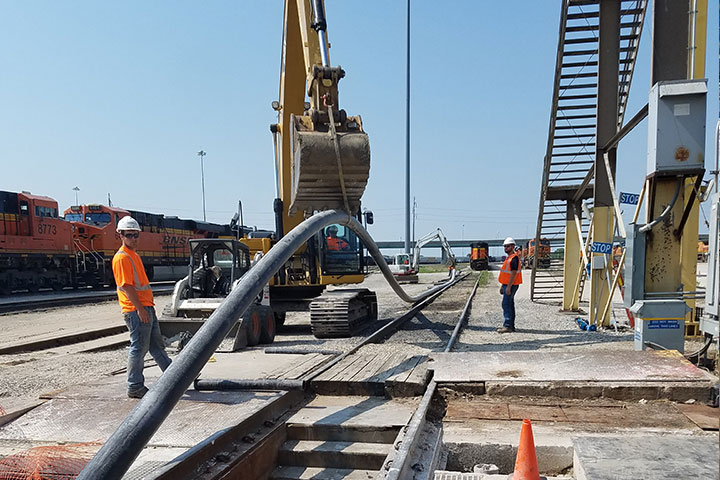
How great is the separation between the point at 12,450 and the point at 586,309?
12.8 meters

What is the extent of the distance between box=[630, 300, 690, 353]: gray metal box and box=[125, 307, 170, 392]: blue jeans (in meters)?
5.58

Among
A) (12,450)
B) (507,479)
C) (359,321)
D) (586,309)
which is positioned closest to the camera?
(507,479)

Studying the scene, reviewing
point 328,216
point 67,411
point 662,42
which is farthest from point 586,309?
point 67,411

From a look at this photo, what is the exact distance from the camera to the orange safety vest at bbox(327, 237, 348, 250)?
436 inches

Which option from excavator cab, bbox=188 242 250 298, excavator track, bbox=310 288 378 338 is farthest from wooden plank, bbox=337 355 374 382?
excavator cab, bbox=188 242 250 298

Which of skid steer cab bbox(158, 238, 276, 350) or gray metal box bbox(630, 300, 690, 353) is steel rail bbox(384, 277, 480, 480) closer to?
gray metal box bbox(630, 300, 690, 353)

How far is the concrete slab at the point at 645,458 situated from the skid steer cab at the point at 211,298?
5.99 meters

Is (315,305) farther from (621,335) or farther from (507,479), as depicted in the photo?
(507,479)

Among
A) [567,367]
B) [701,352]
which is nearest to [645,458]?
[567,367]

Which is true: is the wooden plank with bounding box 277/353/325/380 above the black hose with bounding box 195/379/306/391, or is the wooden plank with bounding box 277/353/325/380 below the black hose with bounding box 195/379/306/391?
below

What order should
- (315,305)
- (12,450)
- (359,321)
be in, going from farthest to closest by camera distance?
(359,321) < (315,305) < (12,450)

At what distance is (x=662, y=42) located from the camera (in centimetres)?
676

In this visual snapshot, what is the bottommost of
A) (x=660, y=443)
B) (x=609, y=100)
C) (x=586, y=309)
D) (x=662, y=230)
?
(x=586, y=309)

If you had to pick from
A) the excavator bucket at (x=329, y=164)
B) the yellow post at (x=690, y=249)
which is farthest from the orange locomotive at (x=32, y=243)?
the yellow post at (x=690, y=249)
